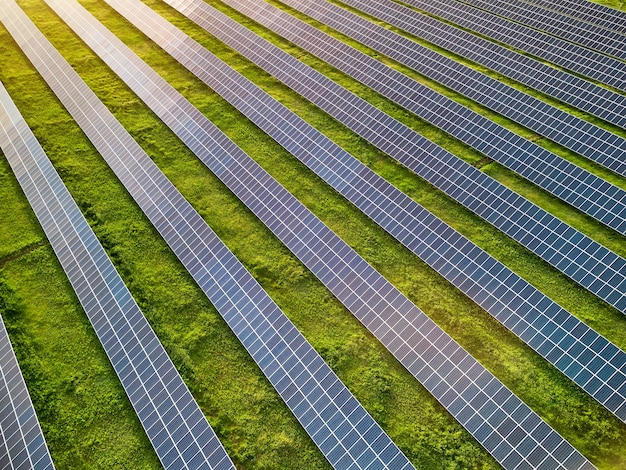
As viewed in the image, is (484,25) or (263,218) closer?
(263,218)

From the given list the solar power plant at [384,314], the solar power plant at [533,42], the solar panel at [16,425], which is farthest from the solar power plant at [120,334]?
the solar power plant at [533,42]

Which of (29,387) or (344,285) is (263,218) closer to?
(344,285)

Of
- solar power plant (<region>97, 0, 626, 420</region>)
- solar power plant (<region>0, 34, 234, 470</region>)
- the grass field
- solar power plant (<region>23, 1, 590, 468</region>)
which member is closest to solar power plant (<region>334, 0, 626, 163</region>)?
the grass field

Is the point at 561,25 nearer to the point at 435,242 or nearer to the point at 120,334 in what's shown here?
the point at 435,242

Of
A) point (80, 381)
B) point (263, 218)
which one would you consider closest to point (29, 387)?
point (80, 381)

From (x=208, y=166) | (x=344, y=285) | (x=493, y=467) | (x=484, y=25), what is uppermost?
(x=484, y=25)

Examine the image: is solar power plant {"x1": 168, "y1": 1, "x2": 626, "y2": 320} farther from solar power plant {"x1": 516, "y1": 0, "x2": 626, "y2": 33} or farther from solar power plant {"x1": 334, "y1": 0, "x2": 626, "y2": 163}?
solar power plant {"x1": 516, "y1": 0, "x2": 626, "y2": 33}
